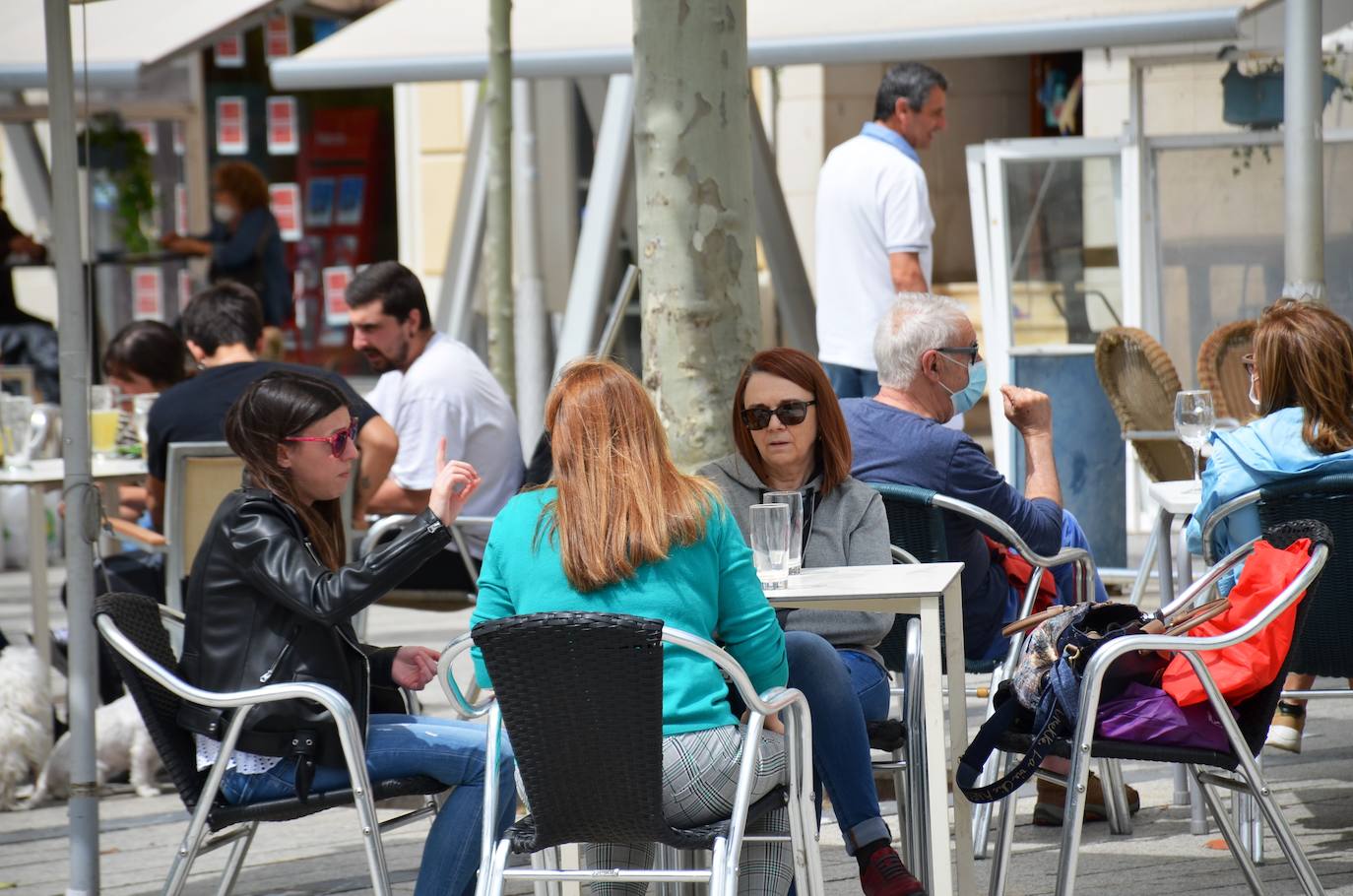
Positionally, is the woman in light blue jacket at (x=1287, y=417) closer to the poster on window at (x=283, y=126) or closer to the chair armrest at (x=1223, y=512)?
the chair armrest at (x=1223, y=512)

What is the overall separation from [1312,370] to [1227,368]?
2351mm

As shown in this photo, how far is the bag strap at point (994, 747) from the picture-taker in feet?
11.2

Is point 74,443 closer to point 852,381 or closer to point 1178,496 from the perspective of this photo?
point 1178,496

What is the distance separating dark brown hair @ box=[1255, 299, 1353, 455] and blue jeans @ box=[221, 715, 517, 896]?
6.26 feet

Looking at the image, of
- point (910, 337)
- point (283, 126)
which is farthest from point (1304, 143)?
point (283, 126)

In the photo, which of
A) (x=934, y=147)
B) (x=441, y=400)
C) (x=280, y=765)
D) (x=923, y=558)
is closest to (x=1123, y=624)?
(x=923, y=558)

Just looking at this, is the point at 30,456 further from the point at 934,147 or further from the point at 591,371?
the point at 934,147

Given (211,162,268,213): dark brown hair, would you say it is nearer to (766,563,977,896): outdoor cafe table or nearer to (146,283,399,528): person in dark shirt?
(146,283,399,528): person in dark shirt

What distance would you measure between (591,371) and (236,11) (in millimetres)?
6237

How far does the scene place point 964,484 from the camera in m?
4.15

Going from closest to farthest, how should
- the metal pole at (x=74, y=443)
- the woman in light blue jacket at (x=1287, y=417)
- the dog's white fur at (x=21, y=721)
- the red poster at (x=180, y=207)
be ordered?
the metal pole at (x=74, y=443), the woman in light blue jacket at (x=1287, y=417), the dog's white fur at (x=21, y=721), the red poster at (x=180, y=207)

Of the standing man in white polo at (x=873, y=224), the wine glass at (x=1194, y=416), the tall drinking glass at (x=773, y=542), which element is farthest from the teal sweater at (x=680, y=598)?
the standing man in white polo at (x=873, y=224)

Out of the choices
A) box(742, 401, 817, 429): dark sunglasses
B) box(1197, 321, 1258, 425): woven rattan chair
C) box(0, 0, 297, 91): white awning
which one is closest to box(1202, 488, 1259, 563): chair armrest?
box(742, 401, 817, 429): dark sunglasses

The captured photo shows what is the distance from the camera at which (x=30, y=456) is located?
611 centimetres
